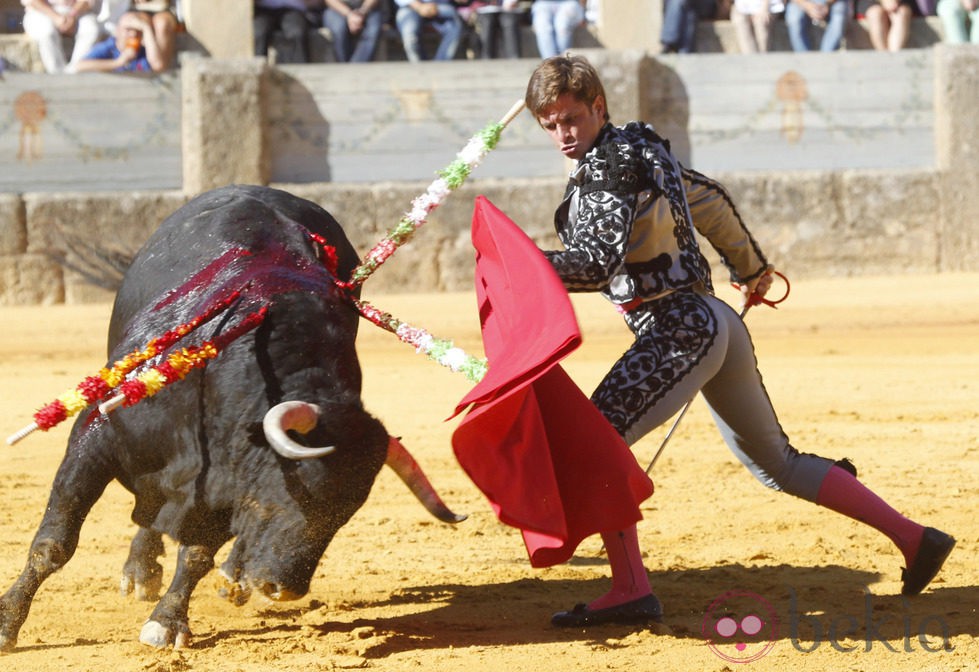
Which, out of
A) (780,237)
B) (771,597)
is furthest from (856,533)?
(780,237)

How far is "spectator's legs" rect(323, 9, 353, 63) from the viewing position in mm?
10844

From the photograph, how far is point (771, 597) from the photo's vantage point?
3.92 meters

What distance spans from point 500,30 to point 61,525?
794cm

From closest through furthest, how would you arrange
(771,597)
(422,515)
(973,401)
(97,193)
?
(771,597), (422,515), (973,401), (97,193)

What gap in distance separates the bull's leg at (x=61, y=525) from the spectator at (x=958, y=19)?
359 inches

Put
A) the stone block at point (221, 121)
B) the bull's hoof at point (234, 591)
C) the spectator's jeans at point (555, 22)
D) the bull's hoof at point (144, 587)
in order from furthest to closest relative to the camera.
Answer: the spectator's jeans at point (555, 22) → the stone block at point (221, 121) → the bull's hoof at point (144, 587) → the bull's hoof at point (234, 591)

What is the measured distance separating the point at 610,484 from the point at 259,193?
6.03 ft

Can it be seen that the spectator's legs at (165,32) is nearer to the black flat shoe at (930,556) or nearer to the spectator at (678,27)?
the spectator at (678,27)

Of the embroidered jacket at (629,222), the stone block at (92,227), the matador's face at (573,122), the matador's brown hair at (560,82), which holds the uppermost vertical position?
the matador's brown hair at (560,82)

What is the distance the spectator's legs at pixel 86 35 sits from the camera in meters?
10.7

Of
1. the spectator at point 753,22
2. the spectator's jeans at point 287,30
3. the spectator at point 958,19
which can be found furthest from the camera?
the spectator at point 958,19

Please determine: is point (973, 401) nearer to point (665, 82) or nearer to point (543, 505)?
point (543, 505)

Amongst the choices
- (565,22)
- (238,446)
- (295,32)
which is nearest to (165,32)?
(295,32)

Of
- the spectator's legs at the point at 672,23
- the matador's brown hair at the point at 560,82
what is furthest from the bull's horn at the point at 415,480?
the spectator's legs at the point at 672,23
